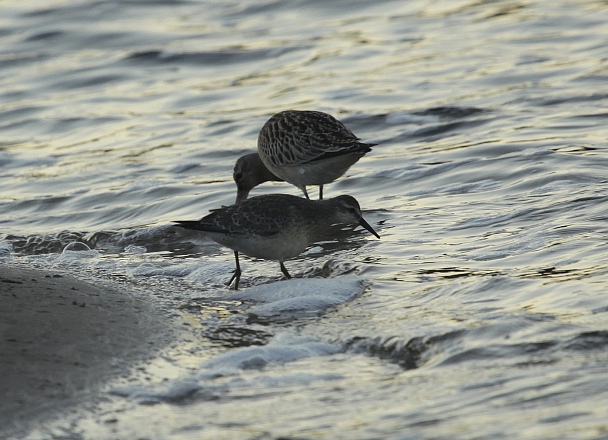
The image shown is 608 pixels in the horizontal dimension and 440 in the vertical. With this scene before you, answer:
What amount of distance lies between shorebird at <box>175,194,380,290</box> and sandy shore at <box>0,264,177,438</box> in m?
0.72

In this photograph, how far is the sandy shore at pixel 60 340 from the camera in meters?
4.38

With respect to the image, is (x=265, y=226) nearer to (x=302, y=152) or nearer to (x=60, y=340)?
(x=60, y=340)

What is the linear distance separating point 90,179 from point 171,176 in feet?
2.62

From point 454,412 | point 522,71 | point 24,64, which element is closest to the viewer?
point 454,412

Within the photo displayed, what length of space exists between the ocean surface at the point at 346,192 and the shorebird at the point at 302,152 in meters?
0.35

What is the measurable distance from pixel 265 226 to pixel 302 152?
7.56 ft

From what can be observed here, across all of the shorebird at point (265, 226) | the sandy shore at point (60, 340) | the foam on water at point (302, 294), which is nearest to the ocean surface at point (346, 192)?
the foam on water at point (302, 294)

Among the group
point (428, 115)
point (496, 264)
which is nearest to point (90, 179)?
point (428, 115)

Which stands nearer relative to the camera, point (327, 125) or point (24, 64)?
point (327, 125)

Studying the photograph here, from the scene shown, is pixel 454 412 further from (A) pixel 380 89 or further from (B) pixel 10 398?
(A) pixel 380 89

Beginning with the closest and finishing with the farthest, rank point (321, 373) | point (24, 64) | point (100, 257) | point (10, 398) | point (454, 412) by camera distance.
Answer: point (454, 412) → point (10, 398) → point (321, 373) → point (100, 257) → point (24, 64)

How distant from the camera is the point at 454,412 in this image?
4.09 meters

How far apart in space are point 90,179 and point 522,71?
5306mm

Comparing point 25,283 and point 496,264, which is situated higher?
point 25,283
